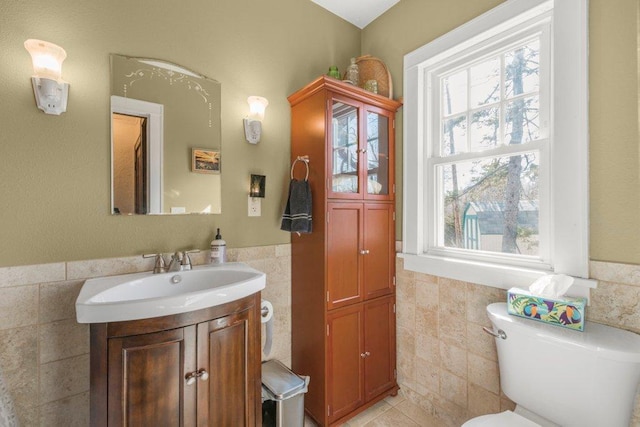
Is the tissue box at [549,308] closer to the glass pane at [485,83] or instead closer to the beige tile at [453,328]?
the beige tile at [453,328]

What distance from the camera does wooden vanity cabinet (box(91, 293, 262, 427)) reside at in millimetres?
962

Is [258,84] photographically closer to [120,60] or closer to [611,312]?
[120,60]

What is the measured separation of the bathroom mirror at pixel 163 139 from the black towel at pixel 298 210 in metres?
0.41

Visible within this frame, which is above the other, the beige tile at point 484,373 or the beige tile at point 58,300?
the beige tile at point 58,300

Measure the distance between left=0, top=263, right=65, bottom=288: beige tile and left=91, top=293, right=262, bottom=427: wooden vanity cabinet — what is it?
474 mm

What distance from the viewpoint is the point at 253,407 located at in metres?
1.27

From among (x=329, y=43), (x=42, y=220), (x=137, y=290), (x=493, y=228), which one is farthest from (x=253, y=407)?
(x=329, y=43)

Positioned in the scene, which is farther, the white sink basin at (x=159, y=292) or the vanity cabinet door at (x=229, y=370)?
the vanity cabinet door at (x=229, y=370)

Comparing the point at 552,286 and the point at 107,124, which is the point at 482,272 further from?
the point at 107,124

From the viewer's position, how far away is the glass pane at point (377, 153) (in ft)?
6.18

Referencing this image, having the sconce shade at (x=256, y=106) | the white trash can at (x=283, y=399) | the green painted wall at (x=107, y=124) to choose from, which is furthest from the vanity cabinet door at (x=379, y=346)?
the sconce shade at (x=256, y=106)

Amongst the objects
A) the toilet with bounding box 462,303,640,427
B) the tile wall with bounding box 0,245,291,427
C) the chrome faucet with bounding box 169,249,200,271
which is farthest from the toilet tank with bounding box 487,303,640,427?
the tile wall with bounding box 0,245,291,427

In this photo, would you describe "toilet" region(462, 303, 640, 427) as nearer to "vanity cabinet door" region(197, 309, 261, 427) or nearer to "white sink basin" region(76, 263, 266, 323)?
"vanity cabinet door" region(197, 309, 261, 427)

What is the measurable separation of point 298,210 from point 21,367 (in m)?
1.39
